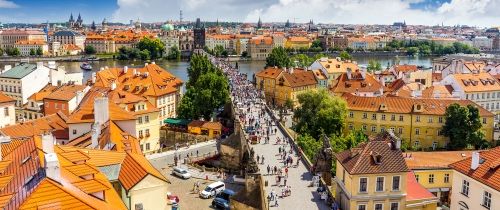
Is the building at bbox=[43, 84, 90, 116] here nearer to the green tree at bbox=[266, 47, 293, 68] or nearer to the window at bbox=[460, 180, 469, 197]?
A: the window at bbox=[460, 180, 469, 197]

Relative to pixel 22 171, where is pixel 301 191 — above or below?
below

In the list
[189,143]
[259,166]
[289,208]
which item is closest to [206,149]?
[189,143]

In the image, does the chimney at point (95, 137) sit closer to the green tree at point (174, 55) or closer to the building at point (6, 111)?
the building at point (6, 111)

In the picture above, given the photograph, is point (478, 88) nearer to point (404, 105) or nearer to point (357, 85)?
point (357, 85)

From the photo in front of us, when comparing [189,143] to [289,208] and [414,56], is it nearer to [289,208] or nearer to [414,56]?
[289,208]

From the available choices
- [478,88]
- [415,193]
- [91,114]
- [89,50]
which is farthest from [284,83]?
[89,50]

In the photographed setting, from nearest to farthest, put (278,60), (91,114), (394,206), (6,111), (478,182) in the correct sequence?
(478,182)
(394,206)
(91,114)
(6,111)
(278,60)

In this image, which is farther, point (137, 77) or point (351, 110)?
point (137, 77)
